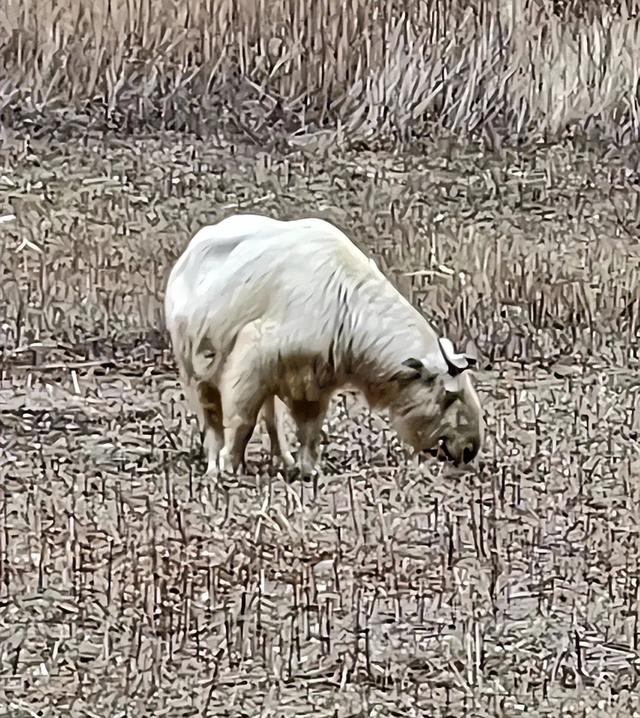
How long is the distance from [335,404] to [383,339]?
0.78 metres

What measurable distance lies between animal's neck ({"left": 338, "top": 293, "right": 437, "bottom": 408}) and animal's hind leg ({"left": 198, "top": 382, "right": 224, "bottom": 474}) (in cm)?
33

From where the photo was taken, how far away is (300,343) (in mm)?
3695

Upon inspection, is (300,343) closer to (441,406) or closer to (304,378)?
(304,378)

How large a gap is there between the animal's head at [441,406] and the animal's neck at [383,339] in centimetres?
3

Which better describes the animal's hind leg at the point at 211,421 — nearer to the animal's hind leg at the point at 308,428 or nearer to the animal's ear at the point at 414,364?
the animal's hind leg at the point at 308,428

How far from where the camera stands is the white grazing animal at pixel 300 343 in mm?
3689

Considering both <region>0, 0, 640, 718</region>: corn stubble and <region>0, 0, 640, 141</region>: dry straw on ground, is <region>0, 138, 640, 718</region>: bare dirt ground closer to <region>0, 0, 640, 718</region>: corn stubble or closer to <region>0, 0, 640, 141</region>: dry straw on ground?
<region>0, 0, 640, 718</region>: corn stubble

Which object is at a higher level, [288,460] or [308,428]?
[308,428]

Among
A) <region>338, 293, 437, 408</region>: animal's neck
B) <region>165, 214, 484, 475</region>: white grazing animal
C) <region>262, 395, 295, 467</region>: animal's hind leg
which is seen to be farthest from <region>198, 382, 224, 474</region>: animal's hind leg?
<region>338, 293, 437, 408</region>: animal's neck

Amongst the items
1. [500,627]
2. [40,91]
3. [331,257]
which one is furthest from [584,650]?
[40,91]

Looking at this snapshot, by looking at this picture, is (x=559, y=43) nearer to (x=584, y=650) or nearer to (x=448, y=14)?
(x=448, y=14)

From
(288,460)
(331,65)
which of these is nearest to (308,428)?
(288,460)

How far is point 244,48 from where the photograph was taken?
6164 mm

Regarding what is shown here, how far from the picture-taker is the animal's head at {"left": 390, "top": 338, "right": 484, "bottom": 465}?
3.79 metres
